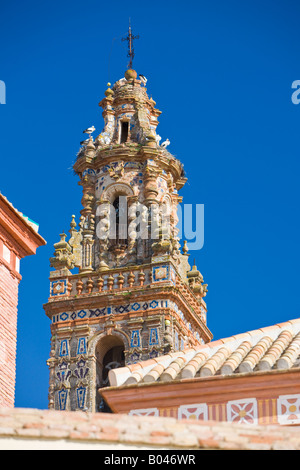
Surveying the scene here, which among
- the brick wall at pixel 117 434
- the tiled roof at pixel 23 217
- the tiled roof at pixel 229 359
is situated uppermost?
the tiled roof at pixel 23 217

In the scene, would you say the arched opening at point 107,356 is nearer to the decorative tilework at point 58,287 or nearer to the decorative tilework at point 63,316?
the decorative tilework at point 63,316

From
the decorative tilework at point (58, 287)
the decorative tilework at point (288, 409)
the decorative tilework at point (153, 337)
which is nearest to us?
the decorative tilework at point (288, 409)

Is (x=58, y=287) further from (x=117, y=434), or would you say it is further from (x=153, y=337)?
(x=117, y=434)

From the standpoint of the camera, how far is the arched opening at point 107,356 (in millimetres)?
33469

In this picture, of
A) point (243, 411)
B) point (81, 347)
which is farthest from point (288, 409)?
point (81, 347)

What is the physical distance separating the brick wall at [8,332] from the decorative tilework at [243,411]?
3.41 m

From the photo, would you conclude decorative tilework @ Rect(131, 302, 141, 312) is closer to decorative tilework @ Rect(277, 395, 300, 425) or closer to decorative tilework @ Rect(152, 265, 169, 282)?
decorative tilework @ Rect(152, 265, 169, 282)

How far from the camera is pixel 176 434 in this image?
11516 mm

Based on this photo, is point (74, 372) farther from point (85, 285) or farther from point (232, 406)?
point (232, 406)

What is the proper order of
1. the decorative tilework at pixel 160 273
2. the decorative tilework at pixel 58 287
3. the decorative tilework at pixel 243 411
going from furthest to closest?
the decorative tilework at pixel 58 287 → the decorative tilework at pixel 160 273 → the decorative tilework at pixel 243 411

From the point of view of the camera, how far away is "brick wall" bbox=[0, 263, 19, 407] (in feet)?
58.5

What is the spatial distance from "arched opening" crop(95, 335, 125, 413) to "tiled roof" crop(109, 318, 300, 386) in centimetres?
1431

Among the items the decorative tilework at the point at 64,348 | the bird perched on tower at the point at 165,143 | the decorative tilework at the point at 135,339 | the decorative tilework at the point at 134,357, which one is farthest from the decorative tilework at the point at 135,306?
the bird perched on tower at the point at 165,143
